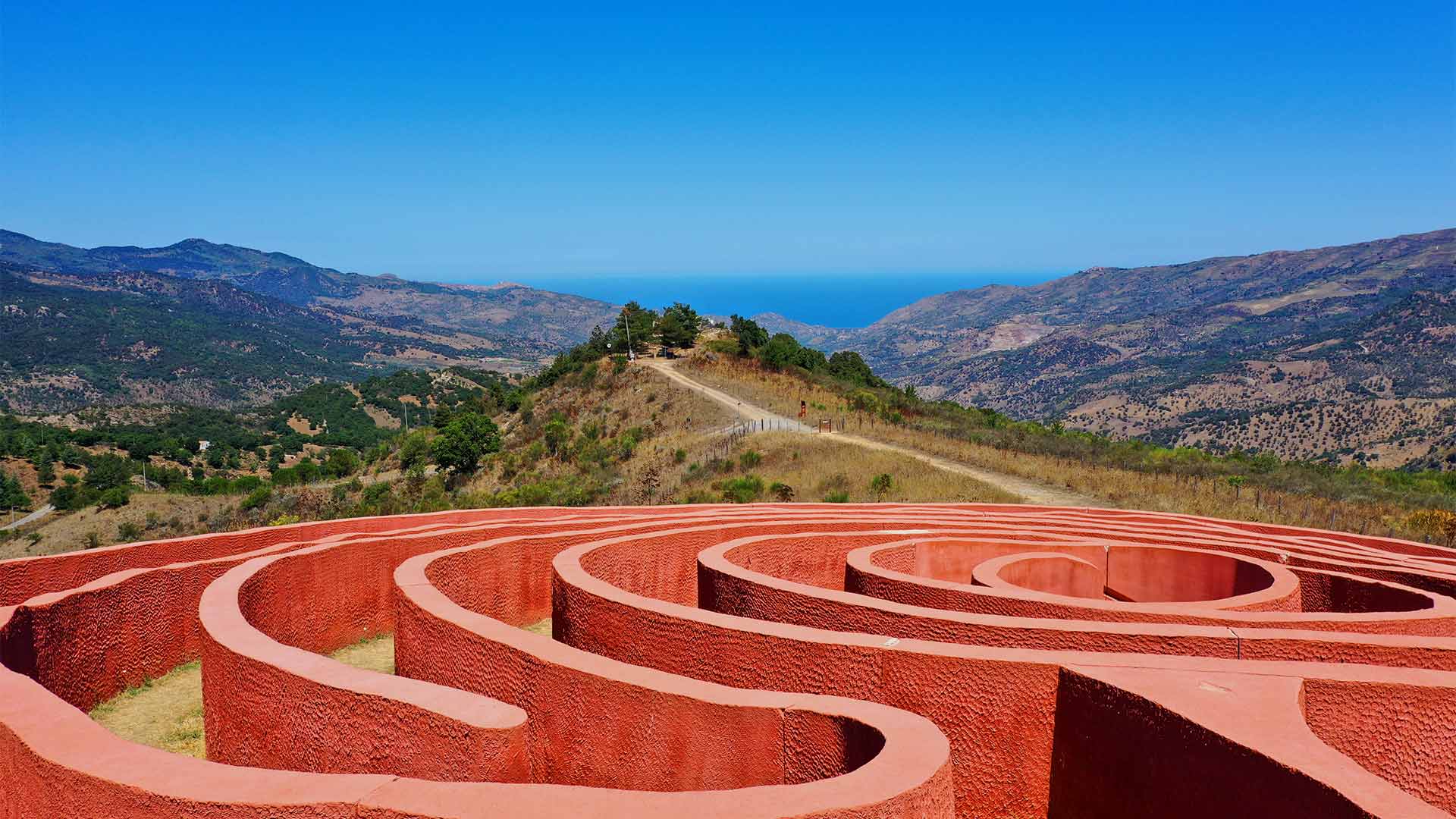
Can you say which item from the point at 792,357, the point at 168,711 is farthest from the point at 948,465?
the point at 792,357

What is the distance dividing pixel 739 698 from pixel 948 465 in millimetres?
22065

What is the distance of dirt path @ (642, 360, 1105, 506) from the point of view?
22.6 m

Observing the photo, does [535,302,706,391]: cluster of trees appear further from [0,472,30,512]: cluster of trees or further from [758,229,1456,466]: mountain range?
[758,229,1456,466]: mountain range

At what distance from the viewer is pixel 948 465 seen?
88.3ft

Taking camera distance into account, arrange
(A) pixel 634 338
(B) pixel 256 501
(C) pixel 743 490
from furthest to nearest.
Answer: (A) pixel 634 338
(B) pixel 256 501
(C) pixel 743 490

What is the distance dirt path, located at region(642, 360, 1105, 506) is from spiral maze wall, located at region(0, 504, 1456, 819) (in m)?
11.1

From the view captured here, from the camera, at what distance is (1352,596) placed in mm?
10984

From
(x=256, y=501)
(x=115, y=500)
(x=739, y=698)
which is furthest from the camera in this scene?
(x=115, y=500)

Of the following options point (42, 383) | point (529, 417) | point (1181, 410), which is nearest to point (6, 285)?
Answer: point (42, 383)

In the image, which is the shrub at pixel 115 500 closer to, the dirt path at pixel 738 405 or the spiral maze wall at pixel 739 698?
the dirt path at pixel 738 405

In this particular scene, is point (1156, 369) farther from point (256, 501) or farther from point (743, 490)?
point (256, 501)

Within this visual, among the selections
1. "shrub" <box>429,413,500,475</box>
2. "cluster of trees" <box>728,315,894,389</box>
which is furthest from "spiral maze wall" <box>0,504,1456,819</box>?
"cluster of trees" <box>728,315,894,389</box>

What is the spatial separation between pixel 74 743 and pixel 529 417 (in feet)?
149

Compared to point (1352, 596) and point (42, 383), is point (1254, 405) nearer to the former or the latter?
point (1352, 596)
